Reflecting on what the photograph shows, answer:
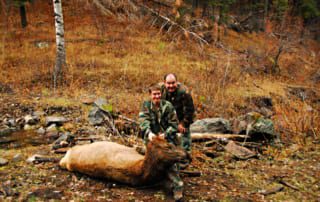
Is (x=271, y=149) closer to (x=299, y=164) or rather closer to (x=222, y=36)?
(x=299, y=164)

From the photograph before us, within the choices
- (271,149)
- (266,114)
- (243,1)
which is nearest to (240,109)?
(266,114)

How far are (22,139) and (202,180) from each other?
420 centimetres

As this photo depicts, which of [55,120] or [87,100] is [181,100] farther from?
[87,100]

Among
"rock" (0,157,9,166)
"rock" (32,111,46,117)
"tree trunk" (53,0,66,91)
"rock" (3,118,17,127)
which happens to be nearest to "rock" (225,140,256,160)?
"rock" (0,157,9,166)

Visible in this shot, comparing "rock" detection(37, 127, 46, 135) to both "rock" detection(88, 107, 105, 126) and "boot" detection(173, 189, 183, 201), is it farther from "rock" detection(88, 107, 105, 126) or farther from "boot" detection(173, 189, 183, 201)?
"boot" detection(173, 189, 183, 201)

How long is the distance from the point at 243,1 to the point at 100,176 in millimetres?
34992

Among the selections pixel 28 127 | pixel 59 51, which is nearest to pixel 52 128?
pixel 28 127

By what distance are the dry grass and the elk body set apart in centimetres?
394

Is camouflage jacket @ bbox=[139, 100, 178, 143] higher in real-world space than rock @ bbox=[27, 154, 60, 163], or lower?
higher

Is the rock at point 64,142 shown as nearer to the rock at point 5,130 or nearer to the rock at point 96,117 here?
the rock at point 96,117

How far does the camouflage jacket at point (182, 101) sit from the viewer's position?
4.83m

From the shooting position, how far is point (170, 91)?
474 centimetres

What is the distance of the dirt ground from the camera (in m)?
4.04

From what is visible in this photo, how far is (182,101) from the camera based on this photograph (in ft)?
16.2
